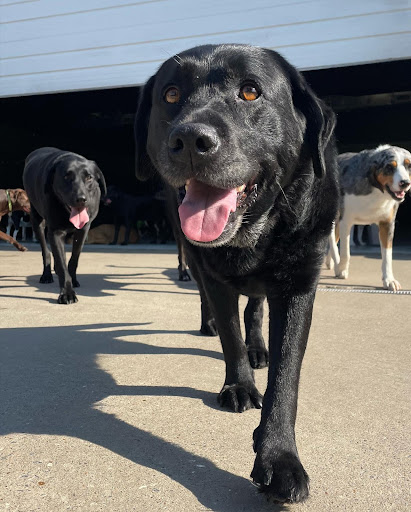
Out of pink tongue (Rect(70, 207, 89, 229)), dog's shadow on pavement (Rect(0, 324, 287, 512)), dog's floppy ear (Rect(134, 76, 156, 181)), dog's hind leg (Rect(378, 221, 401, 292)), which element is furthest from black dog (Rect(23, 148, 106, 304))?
dog's hind leg (Rect(378, 221, 401, 292))

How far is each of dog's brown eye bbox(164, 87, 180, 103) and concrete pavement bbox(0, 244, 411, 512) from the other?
1.24 metres

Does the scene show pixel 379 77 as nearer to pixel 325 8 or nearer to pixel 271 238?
pixel 325 8

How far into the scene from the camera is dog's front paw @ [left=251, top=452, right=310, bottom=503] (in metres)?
1.46

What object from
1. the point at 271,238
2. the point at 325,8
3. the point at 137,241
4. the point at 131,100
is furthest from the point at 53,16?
the point at 271,238

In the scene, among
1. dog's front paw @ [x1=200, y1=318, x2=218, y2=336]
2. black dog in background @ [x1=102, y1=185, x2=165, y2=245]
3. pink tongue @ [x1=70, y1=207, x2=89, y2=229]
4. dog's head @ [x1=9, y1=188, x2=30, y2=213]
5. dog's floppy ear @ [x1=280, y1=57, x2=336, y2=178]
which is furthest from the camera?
black dog in background @ [x1=102, y1=185, x2=165, y2=245]

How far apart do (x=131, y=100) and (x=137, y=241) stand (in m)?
3.95

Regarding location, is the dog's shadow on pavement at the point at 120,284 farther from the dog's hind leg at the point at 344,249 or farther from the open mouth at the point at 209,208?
the open mouth at the point at 209,208

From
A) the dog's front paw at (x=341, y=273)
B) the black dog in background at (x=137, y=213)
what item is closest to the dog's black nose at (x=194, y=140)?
the dog's front paw at (x=341, y=273)

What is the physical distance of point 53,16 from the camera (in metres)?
10.2

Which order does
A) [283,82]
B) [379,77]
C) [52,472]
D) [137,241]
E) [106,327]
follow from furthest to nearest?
[137,241] → [379,77] → [106,327] → [283,82] → [52,472]

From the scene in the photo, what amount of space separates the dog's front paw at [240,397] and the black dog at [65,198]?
2.75m

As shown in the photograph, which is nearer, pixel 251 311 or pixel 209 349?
pixel 251 311

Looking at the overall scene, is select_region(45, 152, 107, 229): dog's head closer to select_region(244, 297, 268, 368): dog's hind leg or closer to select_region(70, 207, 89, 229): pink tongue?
select_region(70, 207, 89, 229): pink tongue

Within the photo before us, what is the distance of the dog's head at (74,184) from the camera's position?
5023 mm
